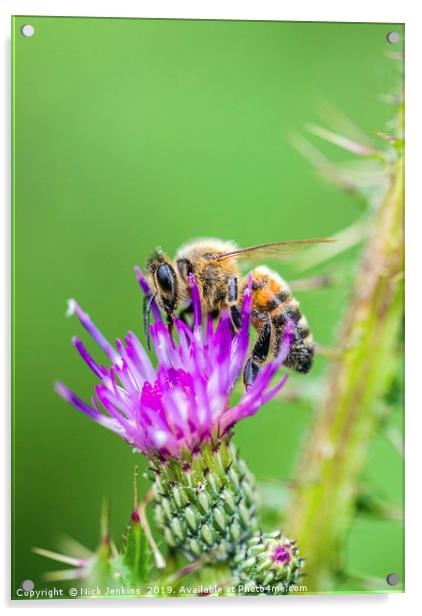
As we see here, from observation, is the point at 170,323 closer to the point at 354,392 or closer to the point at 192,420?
the point at 192,420

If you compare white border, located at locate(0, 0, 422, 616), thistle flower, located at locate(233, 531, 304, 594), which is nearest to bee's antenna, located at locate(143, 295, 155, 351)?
white border, located at locate(0, 0, 422, 616)

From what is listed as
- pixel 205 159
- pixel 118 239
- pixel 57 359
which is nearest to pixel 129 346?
pixel 57 359

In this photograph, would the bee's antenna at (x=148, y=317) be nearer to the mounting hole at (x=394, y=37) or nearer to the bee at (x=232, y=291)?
Answer: the bee at (x=232, y=291)

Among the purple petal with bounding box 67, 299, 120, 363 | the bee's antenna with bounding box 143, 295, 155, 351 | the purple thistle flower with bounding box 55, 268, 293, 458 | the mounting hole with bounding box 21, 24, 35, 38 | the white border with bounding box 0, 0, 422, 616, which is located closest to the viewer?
the purple thistle flower with bounding box 55, 268, 293, 458

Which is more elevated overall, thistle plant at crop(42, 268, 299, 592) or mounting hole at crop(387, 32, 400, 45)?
mounting hole at crop(387, 32, 400, 45)

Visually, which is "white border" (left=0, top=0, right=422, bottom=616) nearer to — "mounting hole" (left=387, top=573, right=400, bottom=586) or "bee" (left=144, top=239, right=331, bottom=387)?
"mounting hole" (left=387, top=573, right=400, bottom=586)

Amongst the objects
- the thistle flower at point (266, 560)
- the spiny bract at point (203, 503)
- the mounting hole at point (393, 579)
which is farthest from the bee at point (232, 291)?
the mounting hole at point (393, 579)
